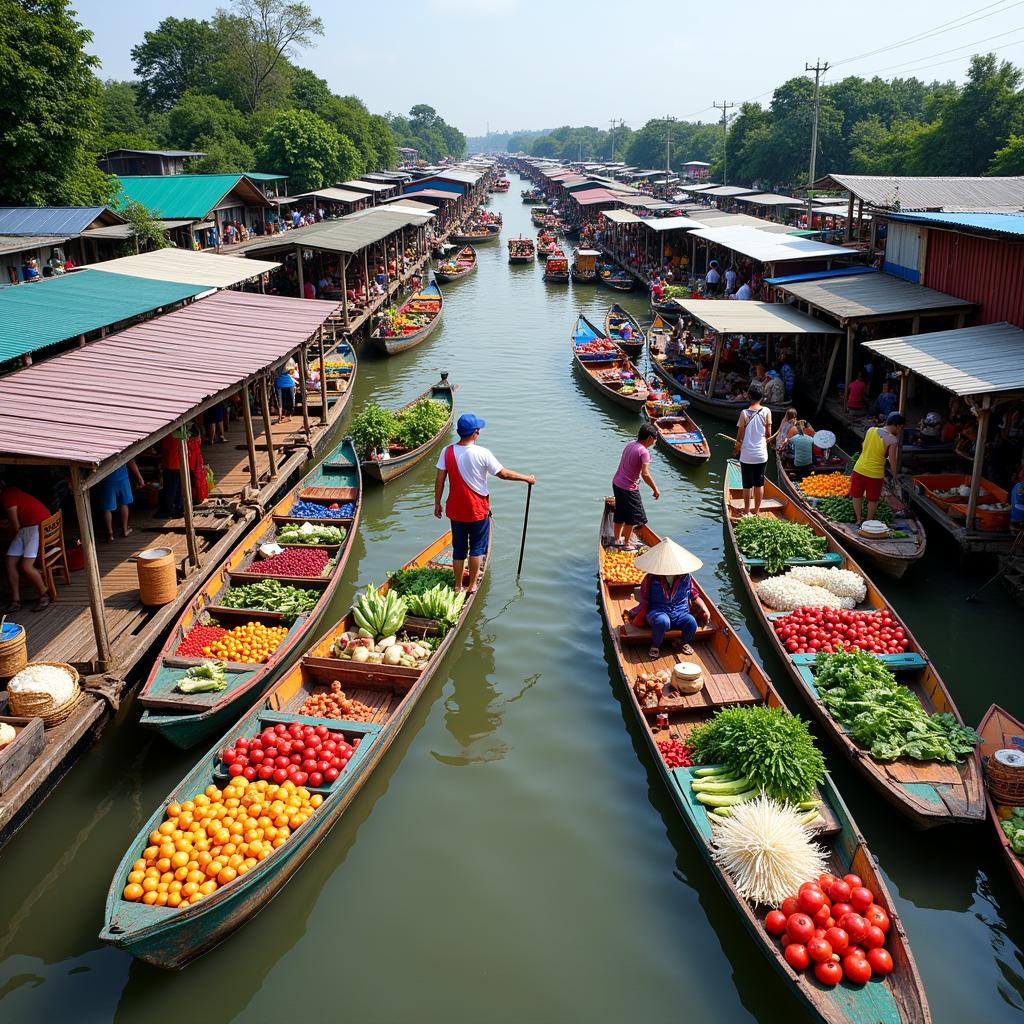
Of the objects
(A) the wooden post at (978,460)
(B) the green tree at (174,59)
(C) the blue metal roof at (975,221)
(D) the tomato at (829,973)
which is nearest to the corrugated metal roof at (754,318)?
(C) the blue metal roof at (975,221)

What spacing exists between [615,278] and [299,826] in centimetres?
3336

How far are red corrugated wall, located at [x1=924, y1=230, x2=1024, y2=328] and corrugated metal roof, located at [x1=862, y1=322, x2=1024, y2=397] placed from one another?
0.82 metres

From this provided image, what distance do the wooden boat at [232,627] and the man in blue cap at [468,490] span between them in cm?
166

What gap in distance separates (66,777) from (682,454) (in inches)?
449

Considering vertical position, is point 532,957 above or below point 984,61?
below

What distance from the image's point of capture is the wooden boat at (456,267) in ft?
124

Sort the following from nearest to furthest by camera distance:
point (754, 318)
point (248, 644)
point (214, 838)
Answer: point (214, 838) → point (248, 644) → point (754, 318)

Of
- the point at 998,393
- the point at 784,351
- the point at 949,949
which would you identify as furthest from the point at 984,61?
the point at 949,949

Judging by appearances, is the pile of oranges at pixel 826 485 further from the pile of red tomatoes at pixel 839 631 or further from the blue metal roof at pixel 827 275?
the blue metal roof at pixel 827 275

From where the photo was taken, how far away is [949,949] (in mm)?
5973

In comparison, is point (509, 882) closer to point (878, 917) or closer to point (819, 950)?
point (819, 950)

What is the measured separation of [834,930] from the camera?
5180 millimetres

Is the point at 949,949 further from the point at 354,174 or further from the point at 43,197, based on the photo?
the point at 354,174

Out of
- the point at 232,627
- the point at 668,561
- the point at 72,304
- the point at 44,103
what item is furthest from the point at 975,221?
the point at 44,103
